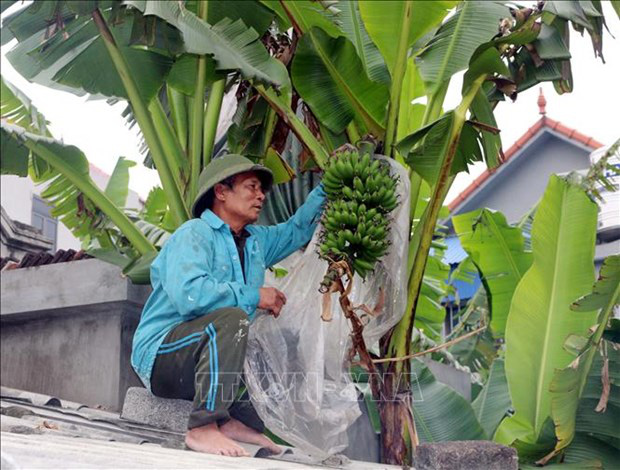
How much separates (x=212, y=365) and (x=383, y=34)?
1724 millimetres

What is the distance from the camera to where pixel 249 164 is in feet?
12.0

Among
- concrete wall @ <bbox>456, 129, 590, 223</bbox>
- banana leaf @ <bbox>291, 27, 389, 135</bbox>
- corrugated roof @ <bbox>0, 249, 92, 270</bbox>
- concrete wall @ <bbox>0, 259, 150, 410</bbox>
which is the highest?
concrete wall @ <bbox>456, 129, 590, 223</bbox>

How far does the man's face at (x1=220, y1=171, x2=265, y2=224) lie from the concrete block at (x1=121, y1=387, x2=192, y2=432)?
0.85m

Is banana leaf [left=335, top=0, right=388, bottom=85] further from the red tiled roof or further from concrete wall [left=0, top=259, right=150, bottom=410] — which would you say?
the red tiled roof

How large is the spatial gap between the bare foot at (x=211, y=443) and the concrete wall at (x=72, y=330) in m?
1.43

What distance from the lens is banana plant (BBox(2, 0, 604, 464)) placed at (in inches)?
149

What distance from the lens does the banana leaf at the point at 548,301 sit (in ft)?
14.5

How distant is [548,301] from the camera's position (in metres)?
4.45

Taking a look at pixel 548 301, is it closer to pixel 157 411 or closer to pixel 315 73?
pixel 315 73

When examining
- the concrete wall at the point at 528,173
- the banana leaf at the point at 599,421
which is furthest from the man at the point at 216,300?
the concrete wall at the point at 528,173

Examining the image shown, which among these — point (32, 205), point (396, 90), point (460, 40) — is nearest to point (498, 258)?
point (460, 40)

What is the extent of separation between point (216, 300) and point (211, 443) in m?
0.53

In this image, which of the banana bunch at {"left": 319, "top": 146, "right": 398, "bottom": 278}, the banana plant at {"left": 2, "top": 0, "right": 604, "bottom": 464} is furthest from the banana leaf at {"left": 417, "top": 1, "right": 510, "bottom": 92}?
the banana bunch at {"left": 319, "top": 146, "right": 398, "bottom": 278}

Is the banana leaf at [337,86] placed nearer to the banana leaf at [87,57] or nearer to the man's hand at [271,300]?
the banana leaf at [87,57]
